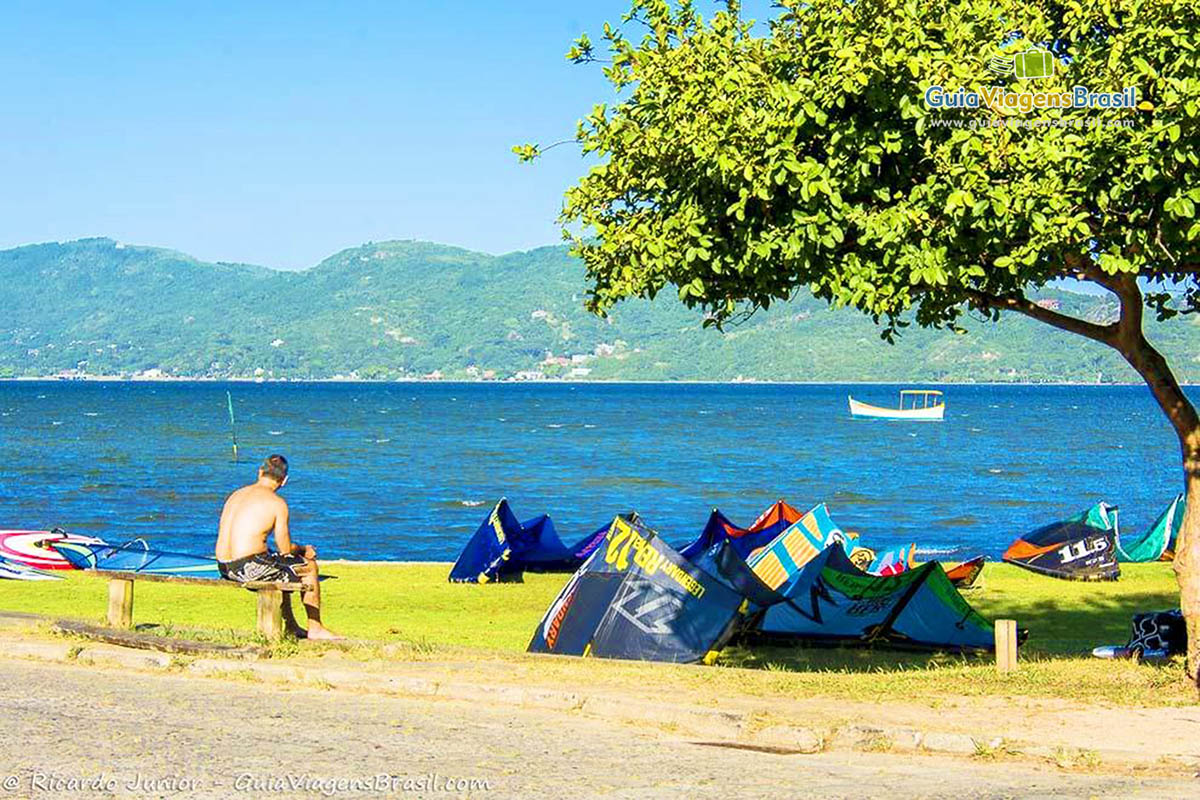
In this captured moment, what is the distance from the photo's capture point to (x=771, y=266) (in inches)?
505

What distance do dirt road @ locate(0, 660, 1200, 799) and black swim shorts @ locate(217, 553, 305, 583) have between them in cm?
216

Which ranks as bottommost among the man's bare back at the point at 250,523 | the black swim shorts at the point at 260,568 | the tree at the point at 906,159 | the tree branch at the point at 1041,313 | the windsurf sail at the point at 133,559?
the windsurf sail at the point at 133,559

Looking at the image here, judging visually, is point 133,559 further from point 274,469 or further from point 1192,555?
point 1192,555

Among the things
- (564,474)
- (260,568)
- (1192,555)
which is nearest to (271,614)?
(260,568)

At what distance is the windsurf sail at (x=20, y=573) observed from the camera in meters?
25.9

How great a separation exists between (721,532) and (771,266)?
13.2 m

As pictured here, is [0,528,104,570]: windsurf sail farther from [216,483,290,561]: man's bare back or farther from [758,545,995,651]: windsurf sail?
[758,545,995,651]: windsurf sail

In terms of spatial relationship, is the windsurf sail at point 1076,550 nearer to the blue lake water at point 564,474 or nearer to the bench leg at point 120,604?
the blue lake water at point 564,474

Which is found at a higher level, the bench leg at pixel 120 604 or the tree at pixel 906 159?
the tree at pixel 906 159

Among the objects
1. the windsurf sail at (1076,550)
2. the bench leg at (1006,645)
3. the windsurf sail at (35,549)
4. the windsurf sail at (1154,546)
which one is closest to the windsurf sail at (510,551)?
the windsurf sail at (35,549)

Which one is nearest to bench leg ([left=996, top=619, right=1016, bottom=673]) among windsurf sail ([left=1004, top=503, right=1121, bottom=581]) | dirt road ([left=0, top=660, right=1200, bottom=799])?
dirt road ([left=0, top=660, right=1200, bottom=799])

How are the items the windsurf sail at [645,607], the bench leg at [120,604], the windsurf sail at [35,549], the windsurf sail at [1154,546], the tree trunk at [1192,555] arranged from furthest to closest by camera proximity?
the windsurf sail at [1154,546]
the windsurf sail at [35,549]
the windsurf sail at [645,607]
the bench leg at [120,604]
the tree trunk at [1192,555]

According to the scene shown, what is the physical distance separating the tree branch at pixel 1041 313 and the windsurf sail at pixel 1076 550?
15.0 meters

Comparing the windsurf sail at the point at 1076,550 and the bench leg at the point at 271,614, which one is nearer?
the bench leg at the point at 271,614
